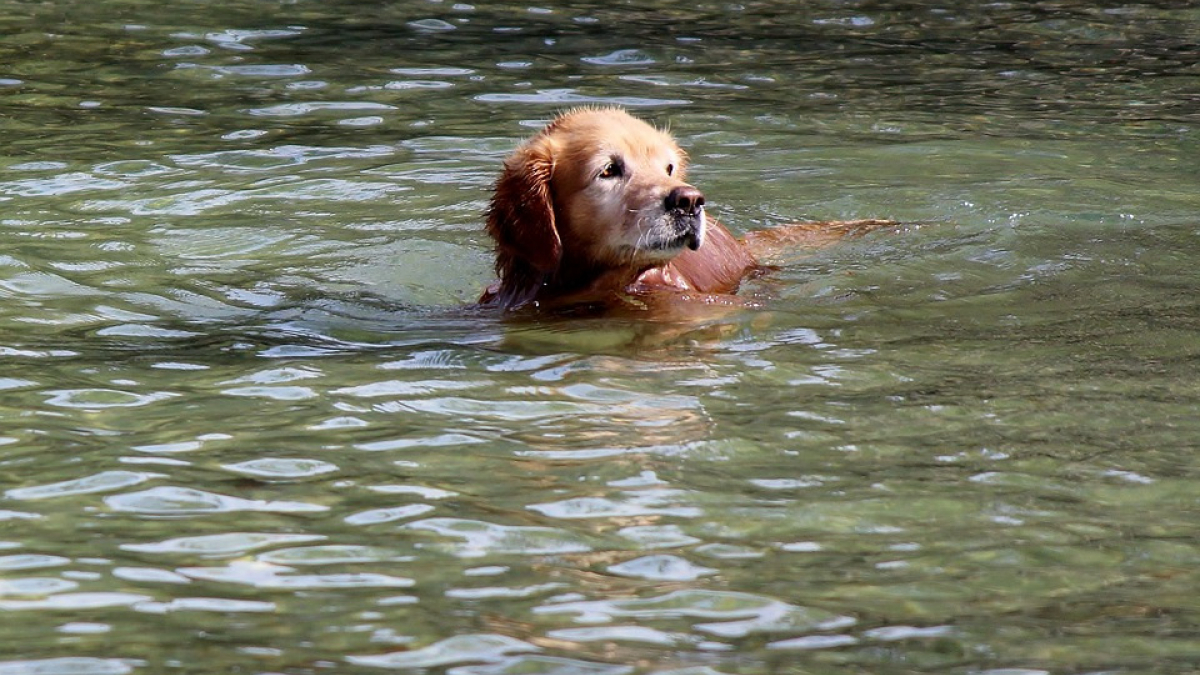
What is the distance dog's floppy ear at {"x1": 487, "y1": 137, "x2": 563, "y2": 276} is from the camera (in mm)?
7297

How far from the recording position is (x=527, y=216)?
731 centimetres

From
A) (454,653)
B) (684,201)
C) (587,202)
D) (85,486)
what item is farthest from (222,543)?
(587,202)

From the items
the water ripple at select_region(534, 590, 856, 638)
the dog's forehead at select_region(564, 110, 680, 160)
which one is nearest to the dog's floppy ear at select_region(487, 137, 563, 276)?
the dog's forehead at select_region(564, 110, 680, 160)

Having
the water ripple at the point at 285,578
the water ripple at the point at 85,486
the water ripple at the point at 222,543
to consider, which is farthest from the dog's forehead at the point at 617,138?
the water ripple at the point at 285,578

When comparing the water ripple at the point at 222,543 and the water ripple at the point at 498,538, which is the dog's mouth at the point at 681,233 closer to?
the water ripple at the point at 498,538

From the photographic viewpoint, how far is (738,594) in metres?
4.00

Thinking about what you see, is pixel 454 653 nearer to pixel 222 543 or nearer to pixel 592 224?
pixel 222 543

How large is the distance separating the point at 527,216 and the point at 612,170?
0.40 m

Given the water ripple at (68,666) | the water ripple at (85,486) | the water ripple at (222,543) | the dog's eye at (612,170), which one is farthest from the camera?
the dog's eye at (612,170)

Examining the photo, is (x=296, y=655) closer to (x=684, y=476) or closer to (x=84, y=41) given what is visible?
(x=684, y=476)

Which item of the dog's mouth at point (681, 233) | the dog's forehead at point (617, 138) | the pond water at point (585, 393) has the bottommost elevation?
the pond water at point (585, 393)

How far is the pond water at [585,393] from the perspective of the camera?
3.86 m

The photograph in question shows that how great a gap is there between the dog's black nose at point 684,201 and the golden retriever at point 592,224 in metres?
0.08

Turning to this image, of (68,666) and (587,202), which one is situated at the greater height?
(587,202)
